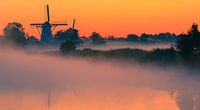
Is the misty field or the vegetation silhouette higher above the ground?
the vegetation silhouette

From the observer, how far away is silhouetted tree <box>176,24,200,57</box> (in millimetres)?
104688

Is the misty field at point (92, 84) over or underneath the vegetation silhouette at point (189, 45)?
underneath

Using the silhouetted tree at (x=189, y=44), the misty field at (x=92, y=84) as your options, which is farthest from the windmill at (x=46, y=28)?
the silhouetted tree at (x=189, y=44)

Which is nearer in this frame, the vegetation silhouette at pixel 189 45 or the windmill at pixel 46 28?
the vegetation silhouette at pixel 189 45

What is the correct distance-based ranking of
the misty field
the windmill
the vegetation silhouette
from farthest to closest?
the windmill < the vegetation silhouette < the misty field

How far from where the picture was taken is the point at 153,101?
80.8 meters

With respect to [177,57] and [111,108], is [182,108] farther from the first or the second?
[177,57]

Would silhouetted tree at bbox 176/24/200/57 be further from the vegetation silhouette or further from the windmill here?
the windmill

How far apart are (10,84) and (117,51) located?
2147 cm

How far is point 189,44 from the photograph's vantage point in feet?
344

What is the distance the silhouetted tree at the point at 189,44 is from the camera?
104688mm

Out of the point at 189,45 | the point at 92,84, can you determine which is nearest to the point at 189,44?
the point at 189,45

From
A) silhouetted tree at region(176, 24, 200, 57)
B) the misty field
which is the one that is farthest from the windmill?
silhouetted tree at region(176, 24, 200, 57)

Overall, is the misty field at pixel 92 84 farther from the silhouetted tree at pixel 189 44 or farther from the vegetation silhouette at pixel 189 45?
the silhouetted tree at pixel 189 44
